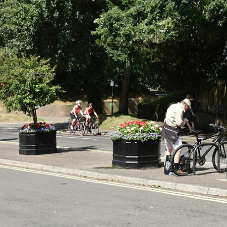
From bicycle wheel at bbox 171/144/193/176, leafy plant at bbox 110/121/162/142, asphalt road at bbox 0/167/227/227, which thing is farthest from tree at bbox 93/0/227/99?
asphalt road at bbox 0/167/227/227

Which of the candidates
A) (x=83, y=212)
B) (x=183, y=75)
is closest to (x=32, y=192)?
(x=83, y=212)

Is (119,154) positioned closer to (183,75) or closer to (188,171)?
(188,171)

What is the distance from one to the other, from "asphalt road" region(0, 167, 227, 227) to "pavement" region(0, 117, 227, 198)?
333 mm

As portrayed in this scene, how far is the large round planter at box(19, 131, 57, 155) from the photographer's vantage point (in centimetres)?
1582

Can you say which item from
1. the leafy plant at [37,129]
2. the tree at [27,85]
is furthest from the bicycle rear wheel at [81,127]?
the leafy plant at [37,129]

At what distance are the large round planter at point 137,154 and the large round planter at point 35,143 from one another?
12.7 ft

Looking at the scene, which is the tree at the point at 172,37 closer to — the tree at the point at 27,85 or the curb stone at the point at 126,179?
the tree at the point at 27,85

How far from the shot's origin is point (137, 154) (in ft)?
40.8

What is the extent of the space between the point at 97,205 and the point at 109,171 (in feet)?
11.3

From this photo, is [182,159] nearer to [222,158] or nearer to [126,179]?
[222,158]

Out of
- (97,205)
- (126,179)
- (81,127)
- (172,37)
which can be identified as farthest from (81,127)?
(97,205)

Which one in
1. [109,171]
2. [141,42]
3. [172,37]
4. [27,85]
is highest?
[172,37]

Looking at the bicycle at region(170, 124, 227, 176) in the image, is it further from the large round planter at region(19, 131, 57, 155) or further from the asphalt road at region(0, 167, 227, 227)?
the large round planter at region(19, 131, 57, 155)

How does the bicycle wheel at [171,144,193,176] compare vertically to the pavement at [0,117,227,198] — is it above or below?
above
